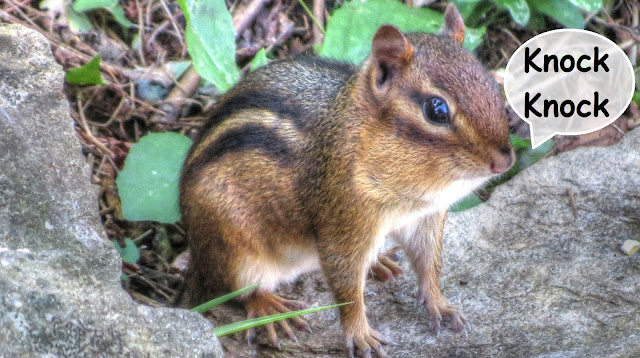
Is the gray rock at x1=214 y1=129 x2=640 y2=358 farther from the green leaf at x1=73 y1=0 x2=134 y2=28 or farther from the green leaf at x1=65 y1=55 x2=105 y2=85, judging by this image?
the green leaf at x1=73 y1=0 x2=134 y2=28

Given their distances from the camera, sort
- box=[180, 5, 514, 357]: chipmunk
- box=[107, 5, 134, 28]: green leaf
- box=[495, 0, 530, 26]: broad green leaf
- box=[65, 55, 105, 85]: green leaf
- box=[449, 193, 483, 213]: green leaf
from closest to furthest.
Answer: box=[180, 5, 514, 357]: chipmunk
box=[449, 193, 483, 213]: green leaf
box=[65, 55, 105, 85]: green leaf
box=[495, 0, 530, 26]: broad green leaf
box=[107, 5, 134, 28]: green leaf

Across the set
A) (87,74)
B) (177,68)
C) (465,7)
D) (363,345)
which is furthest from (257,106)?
(465,7)

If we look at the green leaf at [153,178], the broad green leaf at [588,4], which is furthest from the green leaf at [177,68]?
the broad green leaf at [588,4]

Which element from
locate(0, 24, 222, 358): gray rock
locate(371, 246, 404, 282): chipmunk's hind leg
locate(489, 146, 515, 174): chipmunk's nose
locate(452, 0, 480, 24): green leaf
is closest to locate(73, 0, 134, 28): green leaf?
locate(0, 24, 222, 358): gray rock

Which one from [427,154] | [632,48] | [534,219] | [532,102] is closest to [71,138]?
[427,154]

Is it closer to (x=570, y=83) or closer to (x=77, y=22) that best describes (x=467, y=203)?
(x=570, y=83)

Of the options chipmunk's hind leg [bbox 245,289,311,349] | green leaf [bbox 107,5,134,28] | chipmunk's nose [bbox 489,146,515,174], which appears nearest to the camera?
chipmunk's nose [bbox 489,146,515,174]
